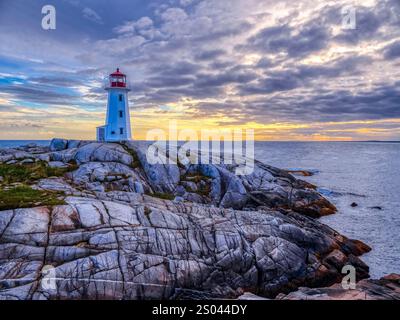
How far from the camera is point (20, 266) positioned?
11344 millimetres

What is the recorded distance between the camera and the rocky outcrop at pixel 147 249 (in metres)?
11.6

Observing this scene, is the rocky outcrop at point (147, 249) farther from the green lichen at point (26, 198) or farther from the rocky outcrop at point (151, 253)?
the green lichen at point (26, 198)

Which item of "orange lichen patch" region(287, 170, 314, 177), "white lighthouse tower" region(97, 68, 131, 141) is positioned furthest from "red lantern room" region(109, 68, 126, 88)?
"orange lichen patch" region(287, 170, 314, 177)

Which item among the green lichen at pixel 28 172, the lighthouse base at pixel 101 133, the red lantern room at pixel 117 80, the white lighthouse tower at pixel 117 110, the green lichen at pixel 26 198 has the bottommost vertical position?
the green lichen at pixel 26 198

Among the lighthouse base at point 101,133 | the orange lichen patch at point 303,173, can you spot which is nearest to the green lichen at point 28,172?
the lighthouse base at point 101,133

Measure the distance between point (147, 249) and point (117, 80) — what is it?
26644 mm

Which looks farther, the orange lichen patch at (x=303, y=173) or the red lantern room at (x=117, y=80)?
the orange lichen patch at (x=303, y=173)

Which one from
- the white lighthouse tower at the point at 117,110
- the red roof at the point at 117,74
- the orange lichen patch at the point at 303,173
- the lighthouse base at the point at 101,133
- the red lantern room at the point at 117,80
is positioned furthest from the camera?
the orange lichen patch at the point at 303,173

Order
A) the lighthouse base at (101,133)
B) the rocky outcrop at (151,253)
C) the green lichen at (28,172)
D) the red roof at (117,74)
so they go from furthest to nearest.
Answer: the lighthouse base at (101,133) < the red roof at (117,74) < the green lichen at (28,172) < the rocky outcrop at (151,253)

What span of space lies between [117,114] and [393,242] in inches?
1238

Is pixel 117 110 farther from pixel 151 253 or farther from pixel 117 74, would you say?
pixel 151 253

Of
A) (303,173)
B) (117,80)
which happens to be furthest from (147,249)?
(303,173)

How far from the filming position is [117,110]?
34656 millimetres
